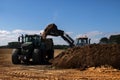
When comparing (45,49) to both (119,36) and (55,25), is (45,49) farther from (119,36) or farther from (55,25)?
(119,36)

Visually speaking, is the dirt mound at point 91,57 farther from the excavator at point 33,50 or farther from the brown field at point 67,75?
the excavator at point 33,50

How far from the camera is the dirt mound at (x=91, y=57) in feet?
76.0

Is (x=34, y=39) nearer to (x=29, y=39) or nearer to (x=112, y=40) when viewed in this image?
(x=29, y=39)

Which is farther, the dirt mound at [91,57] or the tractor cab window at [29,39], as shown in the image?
the tractor cab window at [29,39]

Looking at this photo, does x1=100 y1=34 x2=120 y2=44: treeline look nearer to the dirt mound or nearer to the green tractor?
the green tractor

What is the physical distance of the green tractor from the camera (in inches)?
1164

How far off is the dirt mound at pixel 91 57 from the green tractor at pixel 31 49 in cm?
420

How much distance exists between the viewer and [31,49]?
29.7 metres

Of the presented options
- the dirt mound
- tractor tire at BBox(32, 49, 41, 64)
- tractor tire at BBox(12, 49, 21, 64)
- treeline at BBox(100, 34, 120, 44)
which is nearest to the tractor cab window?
tractor tire at BBox(12, 49, 21, 64)

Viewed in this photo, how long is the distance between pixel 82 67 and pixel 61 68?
1.94m

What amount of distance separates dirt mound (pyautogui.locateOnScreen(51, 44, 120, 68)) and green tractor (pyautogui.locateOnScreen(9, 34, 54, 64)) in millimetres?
4204

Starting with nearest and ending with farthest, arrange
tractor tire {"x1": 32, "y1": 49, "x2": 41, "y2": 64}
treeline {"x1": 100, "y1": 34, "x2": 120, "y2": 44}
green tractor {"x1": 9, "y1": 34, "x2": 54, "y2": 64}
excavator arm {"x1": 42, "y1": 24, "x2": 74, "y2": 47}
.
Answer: tractor tire {"x1": 32, "y1": 49, "x2": 41, "y2": 64} → green tractor {"x1": 9, "y1": 34, "x2": 54, "y2": 64} → excavator arm {"x1": 42, "y1": 24, "x2": 74, "y2": 47} → treeline {"x1": 100, "y1": 34, "x2": 120, "y2": 44}

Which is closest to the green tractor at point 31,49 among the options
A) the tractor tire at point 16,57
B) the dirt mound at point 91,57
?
the tractor tire at point 16,57

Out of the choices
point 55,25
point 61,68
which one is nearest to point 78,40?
point 55,25
